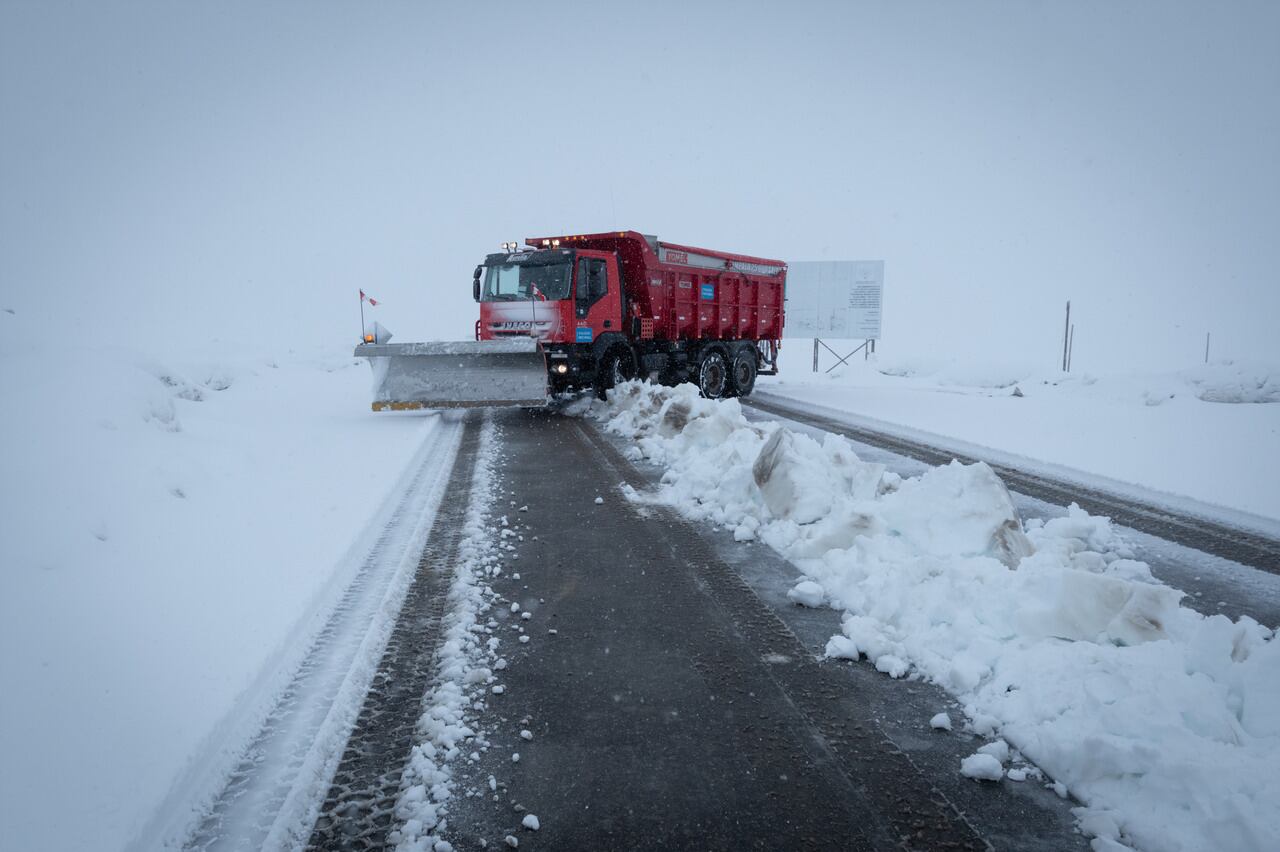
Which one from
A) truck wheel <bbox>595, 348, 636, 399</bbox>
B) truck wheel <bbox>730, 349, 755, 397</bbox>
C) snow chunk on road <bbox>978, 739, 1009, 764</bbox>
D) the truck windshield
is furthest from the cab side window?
snow chunk on road <bbox>978, 739, 1009, 764</bbox>

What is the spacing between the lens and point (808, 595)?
13.8 ft

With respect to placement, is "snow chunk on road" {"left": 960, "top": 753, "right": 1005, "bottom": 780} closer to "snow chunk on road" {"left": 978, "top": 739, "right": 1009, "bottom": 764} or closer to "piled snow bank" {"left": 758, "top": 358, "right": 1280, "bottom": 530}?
"snow chunk on road" {"left": 978, "top": 739, "right": 1009, "bottom": 764}

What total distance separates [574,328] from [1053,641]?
1056cm

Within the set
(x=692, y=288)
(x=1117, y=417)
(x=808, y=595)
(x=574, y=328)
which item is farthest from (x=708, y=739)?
(x=1117, y=417)

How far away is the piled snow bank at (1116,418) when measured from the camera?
832 centimetres

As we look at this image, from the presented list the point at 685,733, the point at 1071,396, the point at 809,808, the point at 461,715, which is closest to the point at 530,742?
the point at 461,715

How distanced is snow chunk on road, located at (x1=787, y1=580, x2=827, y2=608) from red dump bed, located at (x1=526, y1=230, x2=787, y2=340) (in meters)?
10.7

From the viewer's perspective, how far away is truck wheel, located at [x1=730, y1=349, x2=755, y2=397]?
58.2 feet

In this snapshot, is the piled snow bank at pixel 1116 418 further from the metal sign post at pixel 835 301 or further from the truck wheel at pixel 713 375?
the metal sign post at pixel 835 301

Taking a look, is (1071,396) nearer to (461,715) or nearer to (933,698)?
(933,698)

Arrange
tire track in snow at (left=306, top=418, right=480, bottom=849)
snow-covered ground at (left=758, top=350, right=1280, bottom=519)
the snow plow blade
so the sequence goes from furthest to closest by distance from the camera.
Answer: the snow plow blade
snow-covered ground at (left=758, top=350, right=1280, bottom=519)
tire track in snow at (left=306, top=418, right=480, bottom=849)

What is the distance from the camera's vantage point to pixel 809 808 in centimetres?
241

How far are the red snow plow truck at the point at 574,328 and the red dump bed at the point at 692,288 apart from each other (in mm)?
26

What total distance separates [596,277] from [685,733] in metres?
11.1
